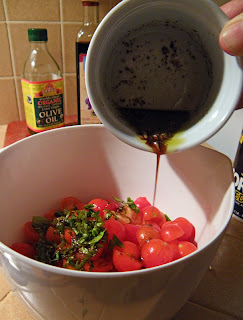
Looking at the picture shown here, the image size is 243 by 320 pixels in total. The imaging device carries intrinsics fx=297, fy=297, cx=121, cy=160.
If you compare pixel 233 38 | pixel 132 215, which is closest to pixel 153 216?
pixel 132 215

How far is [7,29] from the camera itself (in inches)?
45.1

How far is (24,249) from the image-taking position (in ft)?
2.13

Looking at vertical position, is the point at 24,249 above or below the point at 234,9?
below

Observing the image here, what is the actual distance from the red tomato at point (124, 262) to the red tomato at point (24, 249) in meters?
0.20

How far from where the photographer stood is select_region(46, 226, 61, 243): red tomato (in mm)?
693

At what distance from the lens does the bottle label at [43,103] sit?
105 centimetres

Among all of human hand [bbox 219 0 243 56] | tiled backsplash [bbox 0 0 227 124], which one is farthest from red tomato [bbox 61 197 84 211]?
tiled backsplash [bbox 0 0 227 124]

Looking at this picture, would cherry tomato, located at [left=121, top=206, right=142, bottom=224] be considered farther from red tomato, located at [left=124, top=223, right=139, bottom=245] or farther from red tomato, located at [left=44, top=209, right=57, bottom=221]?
red tomato, located at [left=44, top=209, right=57, bottom=221]

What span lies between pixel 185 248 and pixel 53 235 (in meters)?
0.30

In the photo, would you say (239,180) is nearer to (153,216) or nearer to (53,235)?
(153,216)

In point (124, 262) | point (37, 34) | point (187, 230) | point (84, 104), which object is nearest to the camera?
point (124, 262)

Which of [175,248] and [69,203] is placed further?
[69,203]

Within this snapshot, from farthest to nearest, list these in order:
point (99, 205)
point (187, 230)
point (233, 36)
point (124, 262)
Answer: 1. point (99, 205)
2. point (187, 230)
3. point (124, 262)
4. point (233, 36)

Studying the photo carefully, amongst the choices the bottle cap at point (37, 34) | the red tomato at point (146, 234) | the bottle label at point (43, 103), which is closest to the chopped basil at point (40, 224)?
the red tomato at point (146, 234)
